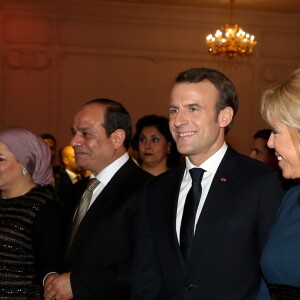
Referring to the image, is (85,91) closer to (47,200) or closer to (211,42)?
(211,42)

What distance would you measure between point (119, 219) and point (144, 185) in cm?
20

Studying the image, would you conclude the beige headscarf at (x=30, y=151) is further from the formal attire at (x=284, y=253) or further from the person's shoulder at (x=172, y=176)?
the formal attire at (x=284, y=253)

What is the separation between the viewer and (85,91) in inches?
459

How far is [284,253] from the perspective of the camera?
2260mm

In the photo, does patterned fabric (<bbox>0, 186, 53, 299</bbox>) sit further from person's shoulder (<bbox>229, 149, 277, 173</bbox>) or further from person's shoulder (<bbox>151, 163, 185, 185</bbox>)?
person's shoulder (<bbox>229, 149, 277, 173</bbox>)

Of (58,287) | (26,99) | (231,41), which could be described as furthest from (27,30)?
(58,287)

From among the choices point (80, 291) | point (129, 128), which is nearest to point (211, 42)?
point (129, 128)

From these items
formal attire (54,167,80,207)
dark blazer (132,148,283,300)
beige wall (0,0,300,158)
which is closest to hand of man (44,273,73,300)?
dark blazer (132,148,283,300)

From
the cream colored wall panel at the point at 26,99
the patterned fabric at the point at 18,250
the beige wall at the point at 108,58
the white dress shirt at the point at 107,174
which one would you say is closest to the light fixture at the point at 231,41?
the beige wall at the point at 108,58

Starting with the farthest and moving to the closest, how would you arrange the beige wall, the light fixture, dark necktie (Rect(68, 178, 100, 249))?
the beige wall → the light fixture → dark necktie (Rect(68, 178, 100, 249))

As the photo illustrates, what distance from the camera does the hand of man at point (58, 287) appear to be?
10.2 feet

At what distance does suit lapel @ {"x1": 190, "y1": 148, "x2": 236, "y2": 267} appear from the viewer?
259 cm

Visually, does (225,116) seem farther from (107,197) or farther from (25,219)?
(25,219)

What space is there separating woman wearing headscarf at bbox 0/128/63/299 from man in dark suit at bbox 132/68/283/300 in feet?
1.72
